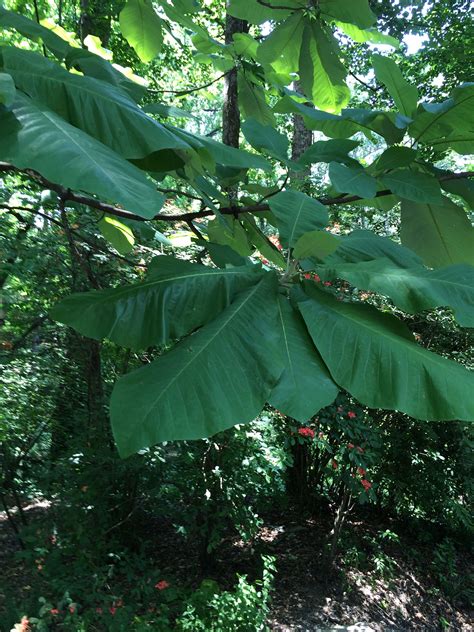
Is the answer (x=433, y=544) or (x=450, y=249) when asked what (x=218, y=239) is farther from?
(x=433, y=544)

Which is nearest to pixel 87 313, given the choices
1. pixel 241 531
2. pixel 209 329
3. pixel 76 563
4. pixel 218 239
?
pixel 209 329

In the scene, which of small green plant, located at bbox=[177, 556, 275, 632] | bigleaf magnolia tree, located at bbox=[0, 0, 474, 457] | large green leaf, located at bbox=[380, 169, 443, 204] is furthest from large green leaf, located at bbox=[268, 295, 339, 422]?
small green plant, located at bbox=[177, 556, 275, 632]

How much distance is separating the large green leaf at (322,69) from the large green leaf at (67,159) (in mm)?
998

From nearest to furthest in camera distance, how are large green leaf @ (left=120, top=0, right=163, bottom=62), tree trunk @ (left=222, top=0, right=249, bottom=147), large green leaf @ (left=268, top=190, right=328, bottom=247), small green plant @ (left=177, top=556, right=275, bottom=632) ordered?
large green leaf @ (left=268, top=190, right=328, bottom=247)
large green leaf @ (left=120, top=0, right=163, bottom=62)
small green plant @ (left=177, top=556, right=275, bottom=632)
tree trunk @ (left=222, top=0, right=249, bottom=147)

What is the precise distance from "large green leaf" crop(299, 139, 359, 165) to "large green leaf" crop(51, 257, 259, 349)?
0.41 meters

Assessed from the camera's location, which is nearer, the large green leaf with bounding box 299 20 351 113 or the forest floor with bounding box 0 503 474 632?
the large green leaf with bounding box 299 20 351 113

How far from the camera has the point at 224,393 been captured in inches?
26.9

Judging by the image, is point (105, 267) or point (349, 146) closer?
point (349, 146)

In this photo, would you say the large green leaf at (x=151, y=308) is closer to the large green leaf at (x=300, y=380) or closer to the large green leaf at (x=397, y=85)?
the large green leaf at (x=300, y=380)

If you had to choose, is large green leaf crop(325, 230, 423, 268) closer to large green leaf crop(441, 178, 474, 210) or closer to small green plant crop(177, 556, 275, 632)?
large green leaf crop(441, 178, 474, 210)

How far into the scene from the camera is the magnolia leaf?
33.7 inches

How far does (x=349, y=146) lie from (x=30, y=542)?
377cm

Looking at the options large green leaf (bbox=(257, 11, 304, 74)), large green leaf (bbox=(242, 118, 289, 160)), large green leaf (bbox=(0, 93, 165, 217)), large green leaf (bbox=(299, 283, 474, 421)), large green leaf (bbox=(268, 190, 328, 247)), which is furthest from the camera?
large green leaf (bbox=(257, 11, 304, 74))

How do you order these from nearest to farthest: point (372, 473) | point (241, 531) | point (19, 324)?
point (19, 324)
point (241, 531)
point (372, 473)
